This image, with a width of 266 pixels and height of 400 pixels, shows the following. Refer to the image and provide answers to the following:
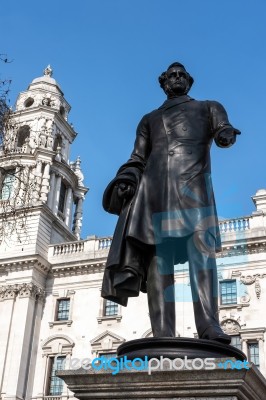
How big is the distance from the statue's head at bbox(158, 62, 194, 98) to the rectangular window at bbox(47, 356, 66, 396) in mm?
25626

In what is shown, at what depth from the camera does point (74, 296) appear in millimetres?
32750

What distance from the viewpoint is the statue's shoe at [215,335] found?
4863 mm

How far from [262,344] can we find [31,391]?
39.9 ft

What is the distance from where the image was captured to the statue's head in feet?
21.3

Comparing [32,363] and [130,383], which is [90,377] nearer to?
[130,383]

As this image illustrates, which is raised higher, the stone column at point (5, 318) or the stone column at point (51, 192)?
the stone column at point (51, 192)

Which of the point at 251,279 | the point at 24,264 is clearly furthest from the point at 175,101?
the point at 24,264

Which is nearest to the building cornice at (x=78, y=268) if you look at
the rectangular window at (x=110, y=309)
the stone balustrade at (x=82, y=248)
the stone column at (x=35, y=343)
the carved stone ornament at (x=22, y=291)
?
the stone balustrade at (x=82, y=248)

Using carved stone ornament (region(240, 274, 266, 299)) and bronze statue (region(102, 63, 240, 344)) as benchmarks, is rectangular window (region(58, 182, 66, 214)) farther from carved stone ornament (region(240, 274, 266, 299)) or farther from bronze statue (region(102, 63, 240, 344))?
bronze statue (region(102, 63, 240, 344))

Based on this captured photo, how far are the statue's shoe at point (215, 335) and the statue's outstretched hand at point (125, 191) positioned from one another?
160 cm

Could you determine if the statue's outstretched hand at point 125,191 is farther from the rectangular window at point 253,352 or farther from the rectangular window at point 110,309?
the rectangular window at point 110,309

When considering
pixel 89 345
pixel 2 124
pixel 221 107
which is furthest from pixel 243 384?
pixel 89 345

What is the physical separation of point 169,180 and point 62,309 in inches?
1104

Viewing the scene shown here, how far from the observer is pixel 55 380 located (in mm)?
30578
